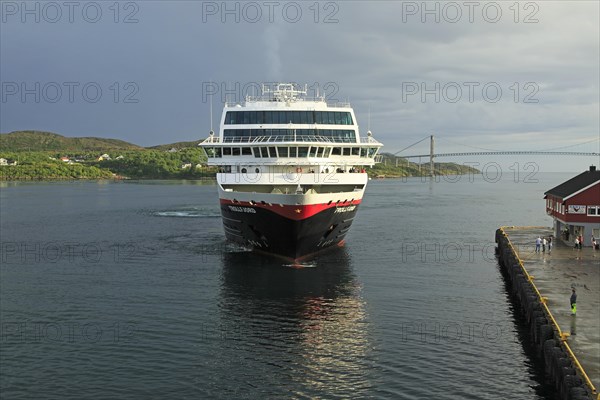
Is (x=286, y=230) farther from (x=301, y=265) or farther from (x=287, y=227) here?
(x=301, y=265)

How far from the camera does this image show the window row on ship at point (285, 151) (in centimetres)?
4759

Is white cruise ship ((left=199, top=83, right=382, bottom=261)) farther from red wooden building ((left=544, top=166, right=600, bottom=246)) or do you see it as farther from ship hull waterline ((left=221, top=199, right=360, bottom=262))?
red wooden building ((left=544, top=166, right=600, bottom=246))

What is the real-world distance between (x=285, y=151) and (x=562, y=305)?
25.2 m

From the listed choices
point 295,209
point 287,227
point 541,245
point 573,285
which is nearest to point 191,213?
point 287,227

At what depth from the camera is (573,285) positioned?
28.3 metres

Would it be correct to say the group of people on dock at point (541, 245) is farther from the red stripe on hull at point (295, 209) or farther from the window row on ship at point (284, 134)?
the window row on ship at point (284, 134)

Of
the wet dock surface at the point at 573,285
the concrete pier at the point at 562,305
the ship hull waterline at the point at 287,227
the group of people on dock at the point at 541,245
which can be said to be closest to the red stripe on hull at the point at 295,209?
the ship hull waterline at the point at 287,227

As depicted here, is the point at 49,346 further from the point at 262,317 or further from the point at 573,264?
the point at 573,264

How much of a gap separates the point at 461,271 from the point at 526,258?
724 centimetres

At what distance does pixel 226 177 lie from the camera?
1900 inches

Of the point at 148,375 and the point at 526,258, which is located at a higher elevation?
the point at 526,258

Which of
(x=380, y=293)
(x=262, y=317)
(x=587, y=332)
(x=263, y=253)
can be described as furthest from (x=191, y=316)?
(x=587, y=332)

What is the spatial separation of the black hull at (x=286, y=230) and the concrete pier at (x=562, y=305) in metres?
13.5

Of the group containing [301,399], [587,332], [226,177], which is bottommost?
[301,399]
